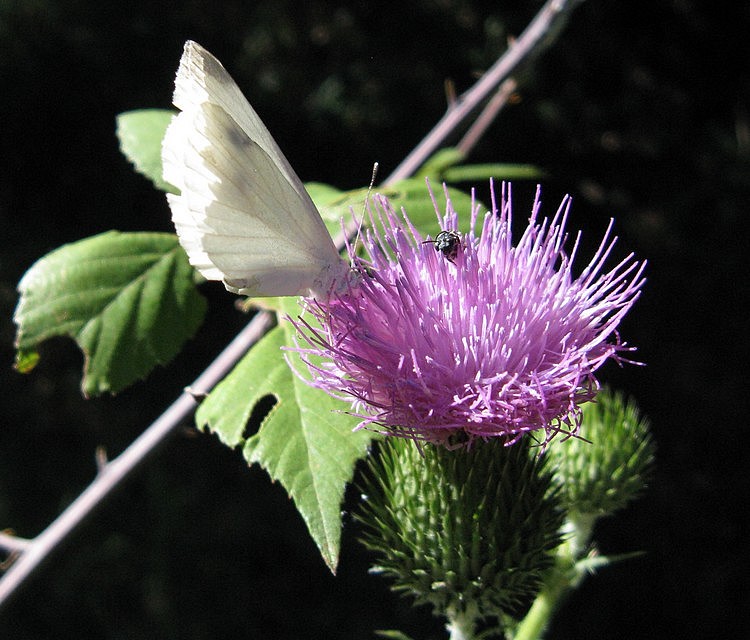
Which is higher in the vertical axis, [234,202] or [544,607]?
[234,202]

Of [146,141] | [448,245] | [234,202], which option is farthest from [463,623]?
[146,141]

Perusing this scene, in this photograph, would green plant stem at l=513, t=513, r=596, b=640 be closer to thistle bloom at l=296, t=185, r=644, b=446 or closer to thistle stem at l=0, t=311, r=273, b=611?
thistle bloom at l=296, t=185, r=644, b=446

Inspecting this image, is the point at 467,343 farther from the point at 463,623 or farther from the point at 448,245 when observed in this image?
the point at 463,623

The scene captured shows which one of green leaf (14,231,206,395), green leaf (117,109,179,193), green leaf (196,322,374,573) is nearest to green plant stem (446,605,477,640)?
green leaf (196,322,374,573)

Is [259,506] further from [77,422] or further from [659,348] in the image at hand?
[659,348]

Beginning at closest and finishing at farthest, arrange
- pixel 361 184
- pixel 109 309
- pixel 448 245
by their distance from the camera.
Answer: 1. pixel 448 245
2. pixel 109 309
3. pixel 361 184

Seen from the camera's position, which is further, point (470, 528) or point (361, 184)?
point (361, 184)

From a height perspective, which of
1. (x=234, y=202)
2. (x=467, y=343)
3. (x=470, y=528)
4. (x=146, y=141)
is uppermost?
(x=234, y=202)

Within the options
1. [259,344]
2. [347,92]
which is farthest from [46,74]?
[259,344]
